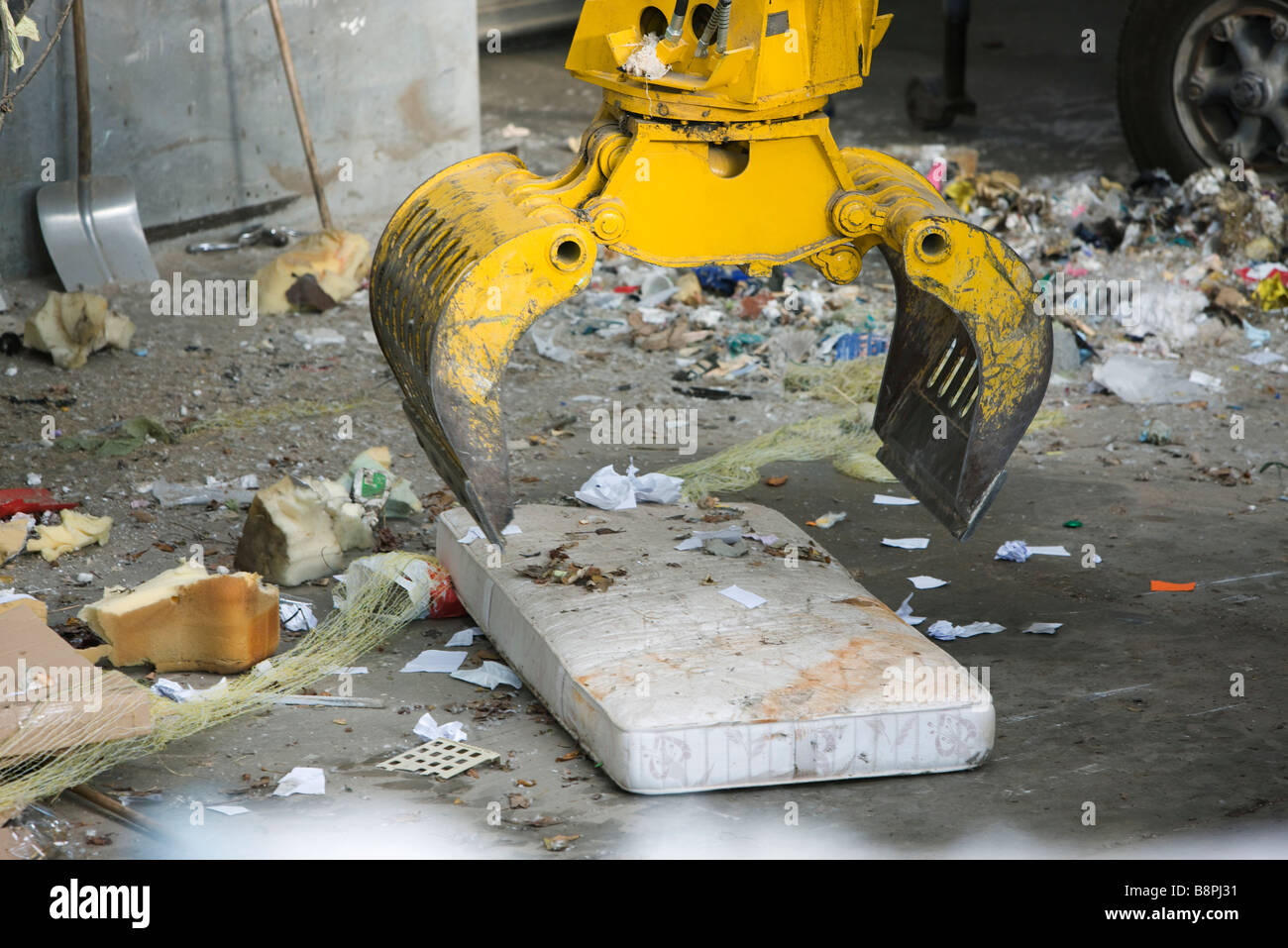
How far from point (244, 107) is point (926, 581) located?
496 cm

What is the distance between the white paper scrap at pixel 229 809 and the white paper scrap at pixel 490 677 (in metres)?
0.78

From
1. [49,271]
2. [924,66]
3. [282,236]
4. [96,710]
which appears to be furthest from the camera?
[924,66]

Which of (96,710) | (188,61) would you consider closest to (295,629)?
(96,710)

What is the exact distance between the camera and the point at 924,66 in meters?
11.7

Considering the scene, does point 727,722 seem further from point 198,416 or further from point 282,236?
point 282,236

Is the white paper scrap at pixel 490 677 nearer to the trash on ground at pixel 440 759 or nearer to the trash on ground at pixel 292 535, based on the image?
the trash on ground at pixel 440 759

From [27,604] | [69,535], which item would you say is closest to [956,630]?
[27,604]

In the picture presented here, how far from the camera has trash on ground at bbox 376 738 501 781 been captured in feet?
11.1

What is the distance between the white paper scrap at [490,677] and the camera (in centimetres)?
383

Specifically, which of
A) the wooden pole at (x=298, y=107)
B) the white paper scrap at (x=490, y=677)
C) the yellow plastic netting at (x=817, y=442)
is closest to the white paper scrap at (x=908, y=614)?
the yellow plastic netting at (x=817, y=442)

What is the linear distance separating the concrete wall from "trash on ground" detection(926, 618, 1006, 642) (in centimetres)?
500

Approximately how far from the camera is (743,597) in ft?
12.6

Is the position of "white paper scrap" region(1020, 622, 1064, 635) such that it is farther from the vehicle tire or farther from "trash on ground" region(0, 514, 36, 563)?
the vehicle tire

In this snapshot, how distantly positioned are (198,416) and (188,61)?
8.53ft
